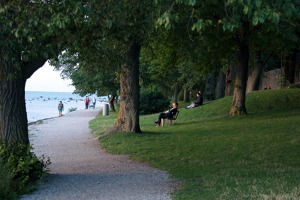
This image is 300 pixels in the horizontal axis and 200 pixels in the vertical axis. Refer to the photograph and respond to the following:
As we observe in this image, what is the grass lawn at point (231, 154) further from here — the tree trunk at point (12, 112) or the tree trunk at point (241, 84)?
the tree trunk at point (12, 112)

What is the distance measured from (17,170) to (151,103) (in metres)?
29.1

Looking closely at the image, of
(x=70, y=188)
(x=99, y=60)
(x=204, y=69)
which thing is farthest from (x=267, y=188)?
(x=204, y=69)

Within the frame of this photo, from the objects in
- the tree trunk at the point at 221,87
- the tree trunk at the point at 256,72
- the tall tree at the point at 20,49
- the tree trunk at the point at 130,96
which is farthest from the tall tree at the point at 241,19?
the tree trunk at the point at 221,87

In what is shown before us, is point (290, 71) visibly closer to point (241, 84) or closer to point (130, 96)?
point (241, 84)

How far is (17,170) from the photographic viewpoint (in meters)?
9.30

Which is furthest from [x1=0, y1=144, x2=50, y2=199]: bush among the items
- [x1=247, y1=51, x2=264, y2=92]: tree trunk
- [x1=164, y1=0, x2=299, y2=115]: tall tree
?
[x1=247, y1=51, x2=264, y2=92]: tree trunk

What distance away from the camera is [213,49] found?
71.9ft

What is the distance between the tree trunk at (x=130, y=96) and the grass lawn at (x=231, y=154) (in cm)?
63

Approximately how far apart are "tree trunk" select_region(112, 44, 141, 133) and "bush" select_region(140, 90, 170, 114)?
65.0ft

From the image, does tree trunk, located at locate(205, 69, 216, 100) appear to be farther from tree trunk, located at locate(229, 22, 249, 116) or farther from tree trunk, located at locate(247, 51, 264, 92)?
tree trunk, located at locate(229, 22, 249, 116)

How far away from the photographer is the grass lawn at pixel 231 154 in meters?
7.99

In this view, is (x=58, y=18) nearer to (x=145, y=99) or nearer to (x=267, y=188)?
(x=267, y=188)

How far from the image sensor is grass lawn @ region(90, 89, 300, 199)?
7.99 metres

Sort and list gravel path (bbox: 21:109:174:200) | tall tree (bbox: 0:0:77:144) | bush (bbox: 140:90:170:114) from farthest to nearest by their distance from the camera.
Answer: bush (bbox: 140:90:170:114)
gravel path (bbox: 21:109:174:200)
tall tree (bbox: 0:0:77:144)
